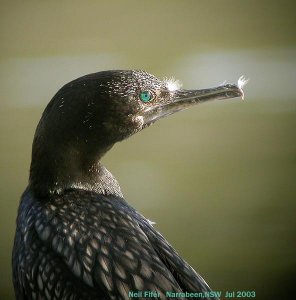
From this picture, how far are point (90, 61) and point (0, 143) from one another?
800mm

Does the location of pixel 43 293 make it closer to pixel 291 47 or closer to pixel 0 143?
pixel 0 143

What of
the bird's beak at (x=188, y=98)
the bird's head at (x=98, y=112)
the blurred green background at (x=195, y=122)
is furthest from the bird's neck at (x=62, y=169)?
the blurred green background at (x=195, y=122)

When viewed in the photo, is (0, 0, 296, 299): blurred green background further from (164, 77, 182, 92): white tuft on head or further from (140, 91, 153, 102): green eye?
(140, 91, 153, 102): green eye

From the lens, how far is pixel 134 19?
2.49m

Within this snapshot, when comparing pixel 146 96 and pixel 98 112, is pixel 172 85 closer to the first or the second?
pixel 146 96

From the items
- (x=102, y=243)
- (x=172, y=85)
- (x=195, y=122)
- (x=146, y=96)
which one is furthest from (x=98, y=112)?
(x=195, y=122)

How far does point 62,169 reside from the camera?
4.63ft

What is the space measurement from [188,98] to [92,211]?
47 cm

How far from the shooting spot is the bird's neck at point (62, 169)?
1.39 metres

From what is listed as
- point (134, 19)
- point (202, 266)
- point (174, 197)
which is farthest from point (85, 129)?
point (202, 266)

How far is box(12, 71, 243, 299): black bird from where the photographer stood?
117 cm

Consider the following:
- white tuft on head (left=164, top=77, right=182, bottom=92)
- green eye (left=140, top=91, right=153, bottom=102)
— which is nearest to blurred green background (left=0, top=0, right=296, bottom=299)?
white tuft on head (left=164, top=77, right=182, bottom=92)

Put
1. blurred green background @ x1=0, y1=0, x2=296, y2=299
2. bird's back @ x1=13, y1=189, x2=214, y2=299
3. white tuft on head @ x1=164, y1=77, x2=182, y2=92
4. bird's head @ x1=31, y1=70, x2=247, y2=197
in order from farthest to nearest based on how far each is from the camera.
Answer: blurred green background @ x1=0, y1=0, x2=296, y2=299, white tuft on head @ x1=164, y1=77, x2=182, y2=92, bird's head @ x1=31, y1=70, x2=247, y2=197, bird's back @ x1=13, y1=189, x2=214, y2=299

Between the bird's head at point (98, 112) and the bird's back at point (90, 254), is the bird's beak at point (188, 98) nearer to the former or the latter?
the bird's head at point (98, 112)
